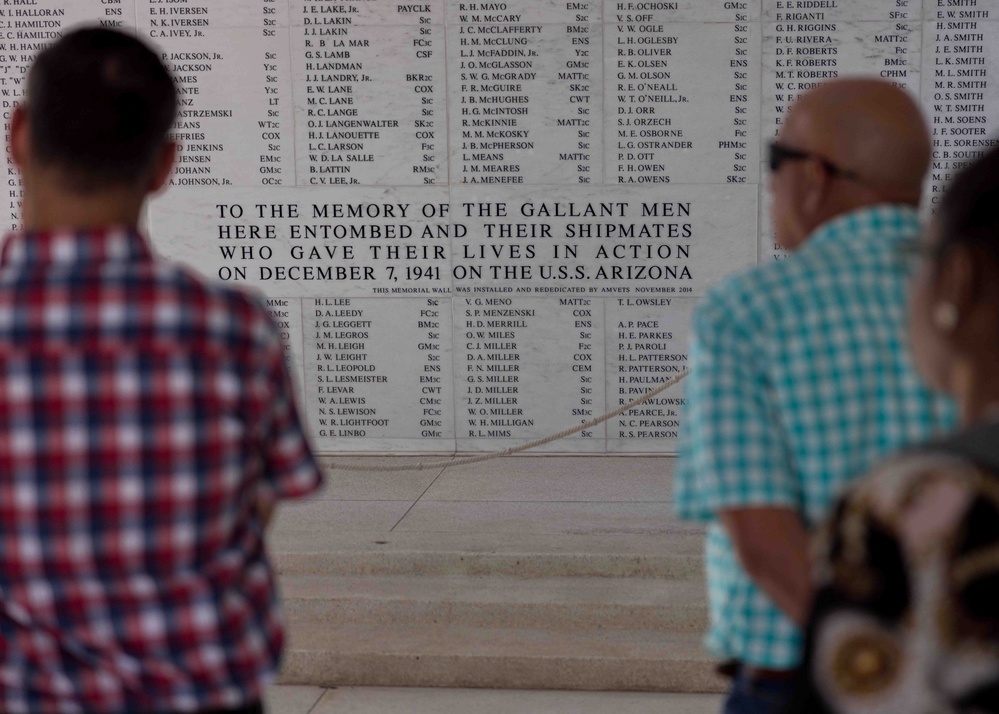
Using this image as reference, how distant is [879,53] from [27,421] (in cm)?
Answer: 507

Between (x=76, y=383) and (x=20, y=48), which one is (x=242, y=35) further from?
(x=76, y=383)

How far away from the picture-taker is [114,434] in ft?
4.06

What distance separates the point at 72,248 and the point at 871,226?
96 centimetres

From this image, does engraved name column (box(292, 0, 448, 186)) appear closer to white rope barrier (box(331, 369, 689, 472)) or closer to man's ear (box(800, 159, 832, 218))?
white rope barrier (box(331, 369, 689, 472))

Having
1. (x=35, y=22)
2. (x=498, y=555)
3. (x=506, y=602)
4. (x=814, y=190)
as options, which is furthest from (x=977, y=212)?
(x=35, y=22)

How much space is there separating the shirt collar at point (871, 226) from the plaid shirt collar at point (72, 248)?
0.85 meters

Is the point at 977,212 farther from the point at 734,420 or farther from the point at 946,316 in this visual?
the point at 734,420

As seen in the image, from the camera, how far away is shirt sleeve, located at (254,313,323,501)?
1316mm

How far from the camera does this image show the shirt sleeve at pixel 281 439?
132 centimetres

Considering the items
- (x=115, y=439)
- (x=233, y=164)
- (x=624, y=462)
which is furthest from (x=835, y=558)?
(x=233, y=164)

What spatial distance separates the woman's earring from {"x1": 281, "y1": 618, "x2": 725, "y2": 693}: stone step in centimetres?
317

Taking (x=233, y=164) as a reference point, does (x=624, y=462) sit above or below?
below

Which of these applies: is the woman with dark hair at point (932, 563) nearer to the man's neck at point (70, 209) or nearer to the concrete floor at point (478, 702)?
the man's neck at point (70, 209)

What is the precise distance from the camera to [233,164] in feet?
19.3
